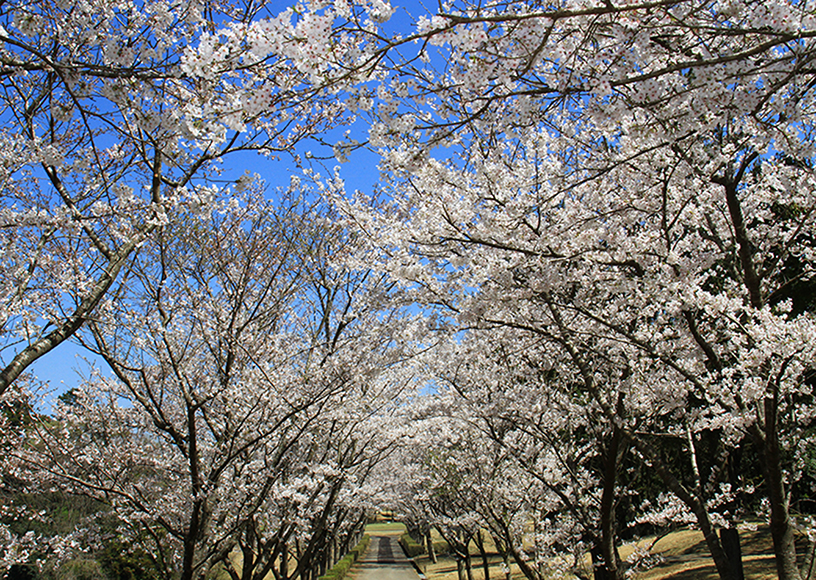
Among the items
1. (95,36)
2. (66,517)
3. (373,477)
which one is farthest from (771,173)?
(66,517)

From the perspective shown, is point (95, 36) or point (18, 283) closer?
point (95, 36)

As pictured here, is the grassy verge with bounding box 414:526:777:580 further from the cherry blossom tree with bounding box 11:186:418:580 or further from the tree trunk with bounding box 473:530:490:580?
the cherry blossom tree with bounding box 11:186:418:580

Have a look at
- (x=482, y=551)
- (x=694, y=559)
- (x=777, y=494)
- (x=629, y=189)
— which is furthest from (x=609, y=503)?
(x=694, y=559)

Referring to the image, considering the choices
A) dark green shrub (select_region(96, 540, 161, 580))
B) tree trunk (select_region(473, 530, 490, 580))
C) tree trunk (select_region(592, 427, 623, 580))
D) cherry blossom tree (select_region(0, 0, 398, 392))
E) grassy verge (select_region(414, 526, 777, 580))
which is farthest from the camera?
tree trunk (select_region(473, 530, 490, 580))

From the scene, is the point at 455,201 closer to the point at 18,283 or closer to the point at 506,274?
the point at 506,274

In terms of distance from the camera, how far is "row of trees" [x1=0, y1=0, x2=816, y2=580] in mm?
2398

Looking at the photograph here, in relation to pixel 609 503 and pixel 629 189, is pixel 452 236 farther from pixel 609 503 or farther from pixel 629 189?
pixel 609 503

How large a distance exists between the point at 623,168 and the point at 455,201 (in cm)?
152

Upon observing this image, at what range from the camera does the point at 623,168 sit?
4.12m

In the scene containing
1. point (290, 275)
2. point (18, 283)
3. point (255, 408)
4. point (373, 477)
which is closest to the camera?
point (18, 283)

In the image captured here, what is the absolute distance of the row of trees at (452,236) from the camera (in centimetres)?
240

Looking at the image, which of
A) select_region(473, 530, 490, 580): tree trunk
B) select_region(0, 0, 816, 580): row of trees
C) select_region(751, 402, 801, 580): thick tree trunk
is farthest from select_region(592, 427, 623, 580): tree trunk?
select_region(473, 530, 490, 580): tree trunk

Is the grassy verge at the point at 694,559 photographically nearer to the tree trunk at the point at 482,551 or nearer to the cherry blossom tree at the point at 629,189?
the tree trunk at the point at 482,551

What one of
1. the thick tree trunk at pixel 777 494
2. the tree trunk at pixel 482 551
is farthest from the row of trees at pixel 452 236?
the tree trunk at pixel 482 551
